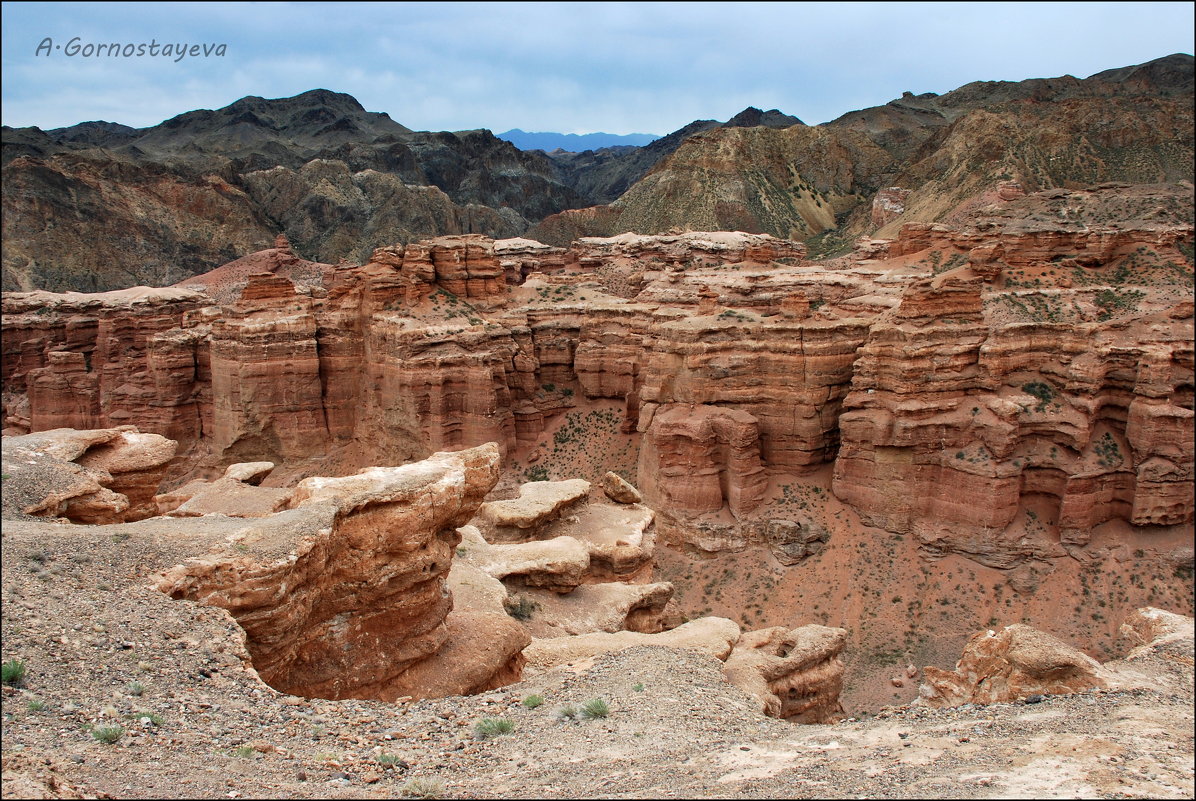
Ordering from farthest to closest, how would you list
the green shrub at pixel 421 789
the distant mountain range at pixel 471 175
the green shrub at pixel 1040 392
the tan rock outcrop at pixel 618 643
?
1. the distant mountain range at pixel 471 175
2. the green shrub at pixel 1040 392
3. the tan rock outcrop at pixel 618 643
4. the green shrub at pixel 421 789

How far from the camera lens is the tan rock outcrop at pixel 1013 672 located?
14.7 meters

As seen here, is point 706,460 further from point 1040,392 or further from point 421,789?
point 421,789

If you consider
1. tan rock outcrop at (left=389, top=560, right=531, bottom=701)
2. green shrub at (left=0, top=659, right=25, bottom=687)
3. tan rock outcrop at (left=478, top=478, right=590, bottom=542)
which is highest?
green shrub at (left=0, top=659, right=25, bottom=687)

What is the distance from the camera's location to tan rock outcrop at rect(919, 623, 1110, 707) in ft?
48.3

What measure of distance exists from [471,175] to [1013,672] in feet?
416

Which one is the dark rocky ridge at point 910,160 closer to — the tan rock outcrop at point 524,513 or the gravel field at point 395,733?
the tan rock outcrop at point 524,513

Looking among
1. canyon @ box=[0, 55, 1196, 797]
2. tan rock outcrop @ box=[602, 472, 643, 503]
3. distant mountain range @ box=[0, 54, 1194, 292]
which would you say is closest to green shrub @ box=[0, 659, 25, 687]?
canyon @ box=[0, 55, 1196, 797]

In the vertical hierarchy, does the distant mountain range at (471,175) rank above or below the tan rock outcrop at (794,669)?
above

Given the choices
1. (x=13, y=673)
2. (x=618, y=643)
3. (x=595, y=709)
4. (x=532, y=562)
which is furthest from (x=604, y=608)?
(x=13, y=673)

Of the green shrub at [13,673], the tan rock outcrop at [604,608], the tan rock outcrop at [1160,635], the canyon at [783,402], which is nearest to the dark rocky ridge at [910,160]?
the canyon at [783,402]

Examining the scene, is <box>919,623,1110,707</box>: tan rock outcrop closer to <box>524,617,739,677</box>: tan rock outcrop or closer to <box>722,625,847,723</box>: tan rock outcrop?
<box>722,625,847,723</box>: tan rock outcrop

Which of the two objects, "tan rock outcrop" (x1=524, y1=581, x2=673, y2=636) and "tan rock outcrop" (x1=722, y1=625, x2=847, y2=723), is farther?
"tan rock outcrop" (x1=524, y1=581, x2=673, y2=636)

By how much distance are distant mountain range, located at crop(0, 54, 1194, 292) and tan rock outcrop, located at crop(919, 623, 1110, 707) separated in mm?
42584

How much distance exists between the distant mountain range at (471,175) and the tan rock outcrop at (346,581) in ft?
149
